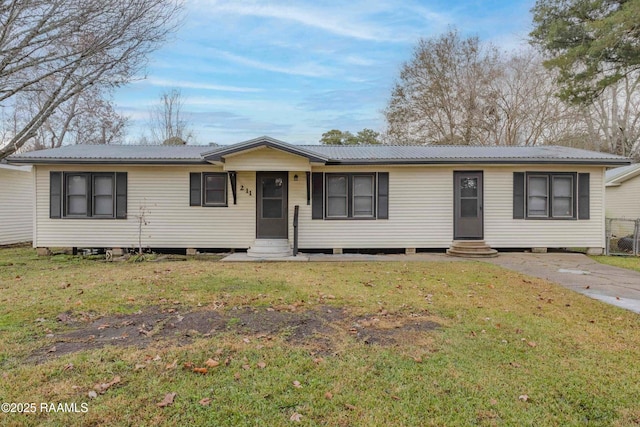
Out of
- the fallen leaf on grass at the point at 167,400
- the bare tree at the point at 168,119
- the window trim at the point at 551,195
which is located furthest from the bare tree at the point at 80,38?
the bare tree at the point at 168,119

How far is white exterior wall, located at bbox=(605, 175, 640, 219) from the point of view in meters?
14.5

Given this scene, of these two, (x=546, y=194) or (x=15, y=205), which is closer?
(x=546, y=194)

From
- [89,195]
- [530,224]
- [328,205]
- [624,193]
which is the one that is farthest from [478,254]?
[89,195]

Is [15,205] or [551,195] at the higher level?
[551,195]

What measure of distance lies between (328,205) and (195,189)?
3.86 meters

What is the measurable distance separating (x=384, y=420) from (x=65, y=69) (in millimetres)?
11393

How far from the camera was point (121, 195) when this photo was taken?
10.3 metres

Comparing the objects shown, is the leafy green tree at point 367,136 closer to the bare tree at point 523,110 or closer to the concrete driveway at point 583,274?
the bare tree at point 523,110

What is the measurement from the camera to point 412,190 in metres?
10.4

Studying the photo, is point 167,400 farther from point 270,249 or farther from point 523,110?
point 523,110

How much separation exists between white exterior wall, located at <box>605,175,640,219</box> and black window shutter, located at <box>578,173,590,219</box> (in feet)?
20.6

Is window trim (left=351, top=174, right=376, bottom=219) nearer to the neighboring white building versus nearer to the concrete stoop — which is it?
the concrete stoop

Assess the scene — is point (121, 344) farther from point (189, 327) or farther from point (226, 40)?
point (226, 40)

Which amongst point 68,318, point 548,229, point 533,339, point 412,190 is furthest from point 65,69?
point 548,229
